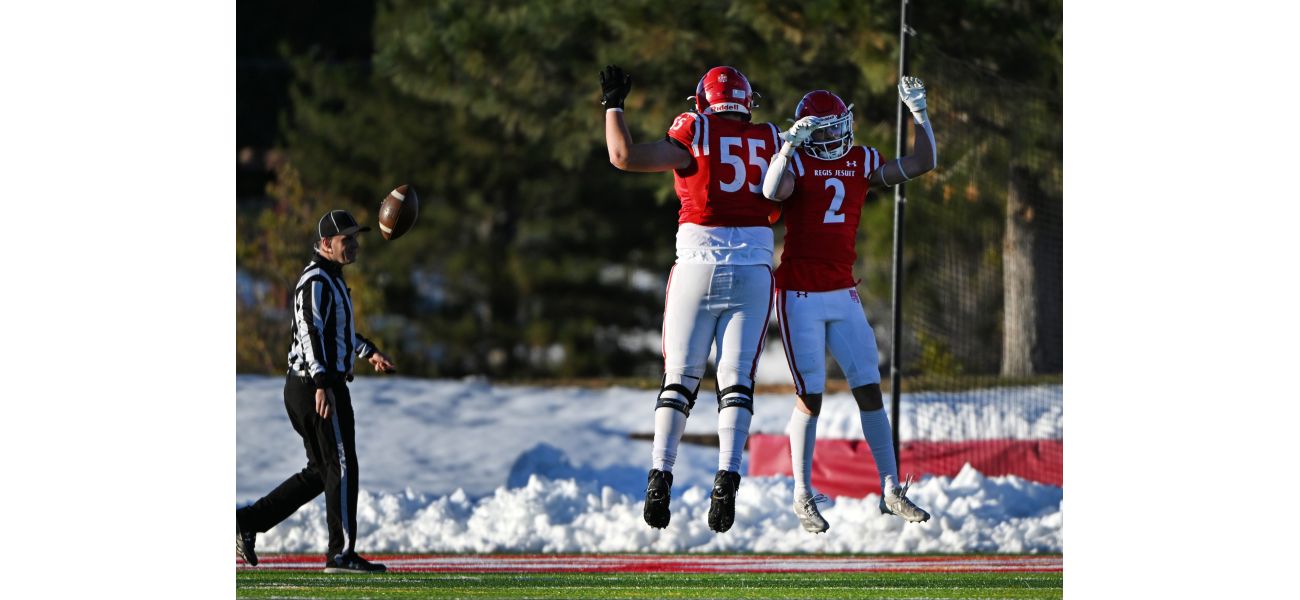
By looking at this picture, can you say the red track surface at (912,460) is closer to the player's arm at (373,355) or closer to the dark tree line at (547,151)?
the dark tree line at (547,151)

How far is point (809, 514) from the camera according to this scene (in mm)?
8211

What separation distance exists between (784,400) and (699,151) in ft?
35.0

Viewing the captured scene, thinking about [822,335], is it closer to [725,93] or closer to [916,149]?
[916,149]

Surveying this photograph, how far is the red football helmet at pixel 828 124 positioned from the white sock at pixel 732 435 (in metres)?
1.23

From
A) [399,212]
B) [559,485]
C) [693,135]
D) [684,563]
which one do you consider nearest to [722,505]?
[693,135]

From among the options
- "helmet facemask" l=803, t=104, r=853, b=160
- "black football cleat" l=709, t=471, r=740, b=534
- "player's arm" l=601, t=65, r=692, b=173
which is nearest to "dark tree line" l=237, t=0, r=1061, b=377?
"helmet facemask" l=803, t=104, r=853, b=160

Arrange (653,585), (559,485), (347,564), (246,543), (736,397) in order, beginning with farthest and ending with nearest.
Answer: (559,485) → (653,585) → (246,543) → (347,564) → (736,397)

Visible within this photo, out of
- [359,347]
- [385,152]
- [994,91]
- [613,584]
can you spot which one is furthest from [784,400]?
[385,152]

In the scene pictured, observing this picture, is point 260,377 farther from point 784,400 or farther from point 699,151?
point 699,151

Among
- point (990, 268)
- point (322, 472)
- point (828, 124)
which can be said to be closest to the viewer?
point (828, 124)

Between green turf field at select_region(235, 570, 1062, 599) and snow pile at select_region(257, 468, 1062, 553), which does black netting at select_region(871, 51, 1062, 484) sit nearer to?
snow pile at select_region(257, 468, 1062, 553)

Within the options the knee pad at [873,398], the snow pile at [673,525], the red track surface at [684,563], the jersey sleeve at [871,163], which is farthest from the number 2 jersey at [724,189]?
the snow pile at [673,525]

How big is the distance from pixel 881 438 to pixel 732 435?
87 centimetres

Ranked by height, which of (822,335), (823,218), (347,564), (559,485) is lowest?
(559,485)
